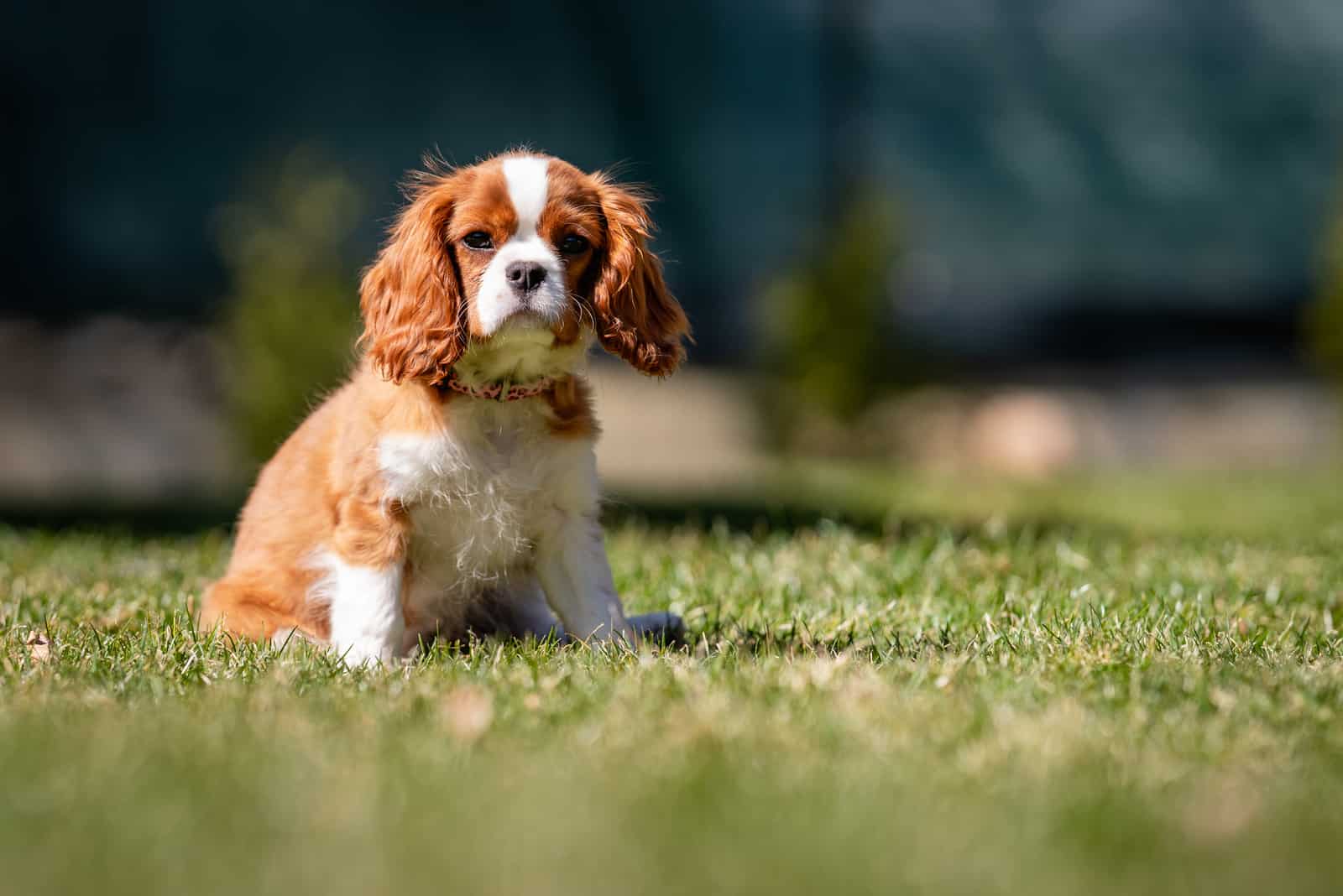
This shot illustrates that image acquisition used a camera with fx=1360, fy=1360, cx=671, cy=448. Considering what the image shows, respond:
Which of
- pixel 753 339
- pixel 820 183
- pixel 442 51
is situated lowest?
pixel 753 339

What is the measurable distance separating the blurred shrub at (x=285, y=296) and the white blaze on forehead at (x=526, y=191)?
6.95 metres

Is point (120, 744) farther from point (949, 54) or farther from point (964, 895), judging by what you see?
point (949, 54)

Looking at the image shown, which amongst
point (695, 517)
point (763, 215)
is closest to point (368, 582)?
point (695, 517)

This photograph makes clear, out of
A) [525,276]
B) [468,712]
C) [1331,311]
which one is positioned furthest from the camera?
[1331,311]

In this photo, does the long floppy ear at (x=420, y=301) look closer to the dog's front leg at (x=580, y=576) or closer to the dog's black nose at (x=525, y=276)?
the dog's black nose at (x=525, y=276)

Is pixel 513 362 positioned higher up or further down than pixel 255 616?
higher up

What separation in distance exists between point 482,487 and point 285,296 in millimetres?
7456

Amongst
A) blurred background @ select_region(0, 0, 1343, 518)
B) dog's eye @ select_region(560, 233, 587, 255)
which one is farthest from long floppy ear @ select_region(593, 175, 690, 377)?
blurred background @ select_region(0, 0, 1343, 518)

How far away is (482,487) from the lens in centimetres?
349

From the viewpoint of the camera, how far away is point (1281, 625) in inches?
157

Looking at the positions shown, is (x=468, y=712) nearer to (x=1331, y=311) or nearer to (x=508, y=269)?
(x=508, y=269)

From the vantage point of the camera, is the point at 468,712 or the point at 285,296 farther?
the point at 285,296

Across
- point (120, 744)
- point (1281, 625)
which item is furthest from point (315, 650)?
point (1281, 625)

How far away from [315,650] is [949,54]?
14.0 meters
